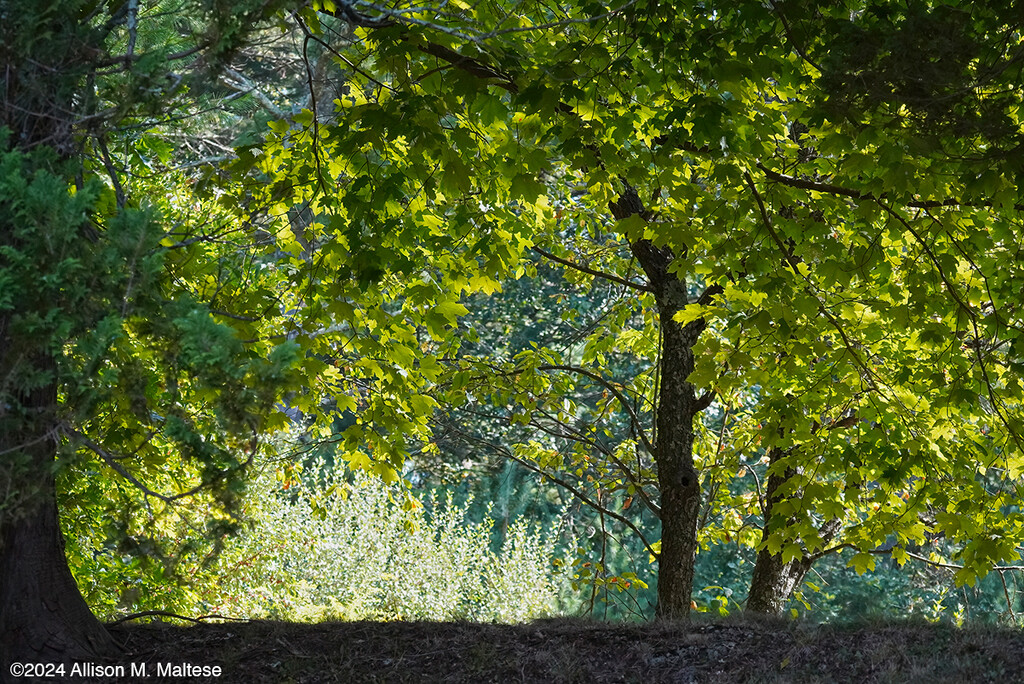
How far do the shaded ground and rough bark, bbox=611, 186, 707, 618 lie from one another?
1000mm

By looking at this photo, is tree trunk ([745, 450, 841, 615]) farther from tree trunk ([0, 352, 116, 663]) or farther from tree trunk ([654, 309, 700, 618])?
tree trunk ([0, 352, 116, 663])

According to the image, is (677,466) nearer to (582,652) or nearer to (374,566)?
(582,652)

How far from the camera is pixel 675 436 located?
5.92 metres

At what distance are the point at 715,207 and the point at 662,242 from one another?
29cm

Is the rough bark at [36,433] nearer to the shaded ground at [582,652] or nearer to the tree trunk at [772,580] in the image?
the shaded ground at [582,652]

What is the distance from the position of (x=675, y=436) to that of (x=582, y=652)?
1833 millimetres

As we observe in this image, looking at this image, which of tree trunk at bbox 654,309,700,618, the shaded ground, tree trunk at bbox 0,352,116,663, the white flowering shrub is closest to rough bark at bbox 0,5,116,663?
tree trunk at bbox 0,352,116,663

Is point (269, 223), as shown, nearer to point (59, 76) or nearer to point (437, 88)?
point (437, 88)

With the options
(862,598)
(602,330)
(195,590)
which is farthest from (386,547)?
(862,598)

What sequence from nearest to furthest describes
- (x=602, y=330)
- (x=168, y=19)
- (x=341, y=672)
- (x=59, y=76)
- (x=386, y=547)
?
→ 1. (x=59, y=76)
2. (x=168, y=19)
3. (x=341, y=672)
4. (x=602, y=330)
5. (x=386, y=547)

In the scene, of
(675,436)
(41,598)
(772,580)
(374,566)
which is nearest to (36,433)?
(41,598)

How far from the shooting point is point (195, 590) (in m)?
7.94

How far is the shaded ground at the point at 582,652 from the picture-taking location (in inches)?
164

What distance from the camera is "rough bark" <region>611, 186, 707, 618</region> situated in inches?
231
